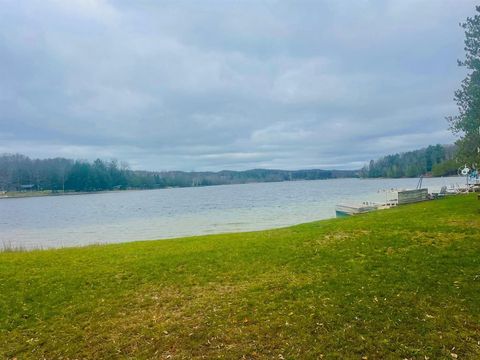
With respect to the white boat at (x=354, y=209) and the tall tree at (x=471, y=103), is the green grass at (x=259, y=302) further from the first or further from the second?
the white boat at (x=354, y=209)

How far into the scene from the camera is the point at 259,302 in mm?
7125

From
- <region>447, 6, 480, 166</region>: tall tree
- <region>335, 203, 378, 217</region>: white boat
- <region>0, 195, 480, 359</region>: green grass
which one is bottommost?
<region>335, 203, 378, 217</region>: white boat

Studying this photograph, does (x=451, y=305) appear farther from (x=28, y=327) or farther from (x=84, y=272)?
(x=84, y=272)

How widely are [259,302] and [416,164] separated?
170994 mm

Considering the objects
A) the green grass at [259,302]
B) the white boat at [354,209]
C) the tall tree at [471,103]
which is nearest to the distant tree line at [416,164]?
the white boat at [354,209]

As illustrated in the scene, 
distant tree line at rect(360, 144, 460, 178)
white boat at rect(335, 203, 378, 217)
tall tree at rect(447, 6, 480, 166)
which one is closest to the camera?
tall tree at rect(447, 6, 480, 166)

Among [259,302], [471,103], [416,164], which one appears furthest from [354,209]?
[416,164]

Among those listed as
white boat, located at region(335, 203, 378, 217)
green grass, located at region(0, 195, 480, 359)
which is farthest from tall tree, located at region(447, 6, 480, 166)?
white boat, located at region(335, 203, 378, 217)

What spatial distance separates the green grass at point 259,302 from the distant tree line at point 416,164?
127 meters

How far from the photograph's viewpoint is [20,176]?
4766 inches

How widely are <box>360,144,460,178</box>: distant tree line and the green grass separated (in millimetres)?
127374

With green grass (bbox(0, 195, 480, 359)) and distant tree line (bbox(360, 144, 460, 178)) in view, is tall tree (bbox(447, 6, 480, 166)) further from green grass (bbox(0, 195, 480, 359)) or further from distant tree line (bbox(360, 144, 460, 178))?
distant tree line (bbox(360, 144, 460, 178))

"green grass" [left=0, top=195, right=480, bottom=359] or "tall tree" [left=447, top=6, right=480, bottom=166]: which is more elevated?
"tall tree" [left=447, top=6, right=480, bottom=166]

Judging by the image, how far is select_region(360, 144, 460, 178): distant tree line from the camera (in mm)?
138625
